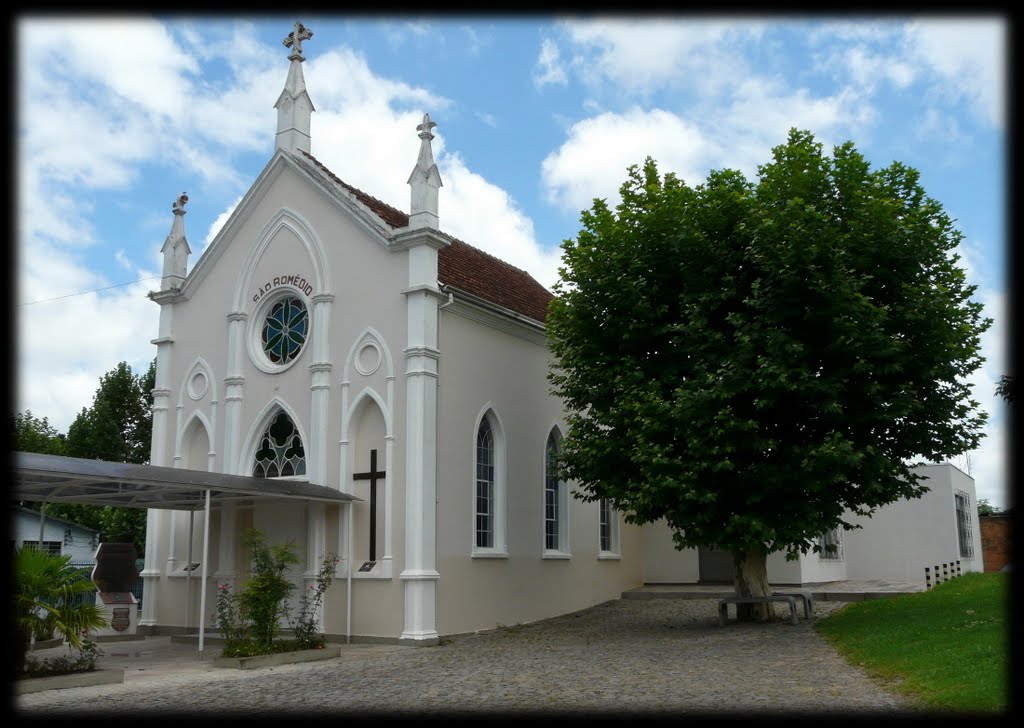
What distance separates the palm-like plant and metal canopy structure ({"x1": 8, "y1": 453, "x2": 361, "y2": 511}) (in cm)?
138

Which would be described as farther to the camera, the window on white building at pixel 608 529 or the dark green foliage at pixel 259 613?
the window on white building at pixel 608 529

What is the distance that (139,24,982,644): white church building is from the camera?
18344 millimetres

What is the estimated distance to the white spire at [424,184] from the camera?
62.2ft

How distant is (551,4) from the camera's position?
257 cm

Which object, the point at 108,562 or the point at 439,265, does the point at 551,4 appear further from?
the point at 108,562

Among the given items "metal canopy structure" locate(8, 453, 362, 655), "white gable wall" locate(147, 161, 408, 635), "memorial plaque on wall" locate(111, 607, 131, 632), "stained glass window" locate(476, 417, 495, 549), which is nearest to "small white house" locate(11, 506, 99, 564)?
"memorial plaque on wall" locate(111, 607, 131, 632)

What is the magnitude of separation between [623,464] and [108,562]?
1261cm

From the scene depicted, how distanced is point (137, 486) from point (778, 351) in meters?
11.1

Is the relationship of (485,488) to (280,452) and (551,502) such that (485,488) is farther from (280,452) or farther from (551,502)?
(280,452)

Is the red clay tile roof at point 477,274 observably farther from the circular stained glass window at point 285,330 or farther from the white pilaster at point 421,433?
the circular stained glass window at point 285,330

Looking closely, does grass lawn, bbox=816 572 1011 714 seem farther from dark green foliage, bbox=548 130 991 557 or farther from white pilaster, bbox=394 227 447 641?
white pilaster, bbox=394 227 447 641

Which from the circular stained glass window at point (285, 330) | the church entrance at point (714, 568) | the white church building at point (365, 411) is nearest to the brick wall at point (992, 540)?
the church entrance at point (714, 568)

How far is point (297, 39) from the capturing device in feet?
72.5

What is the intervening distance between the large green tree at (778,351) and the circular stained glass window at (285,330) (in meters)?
6.63
